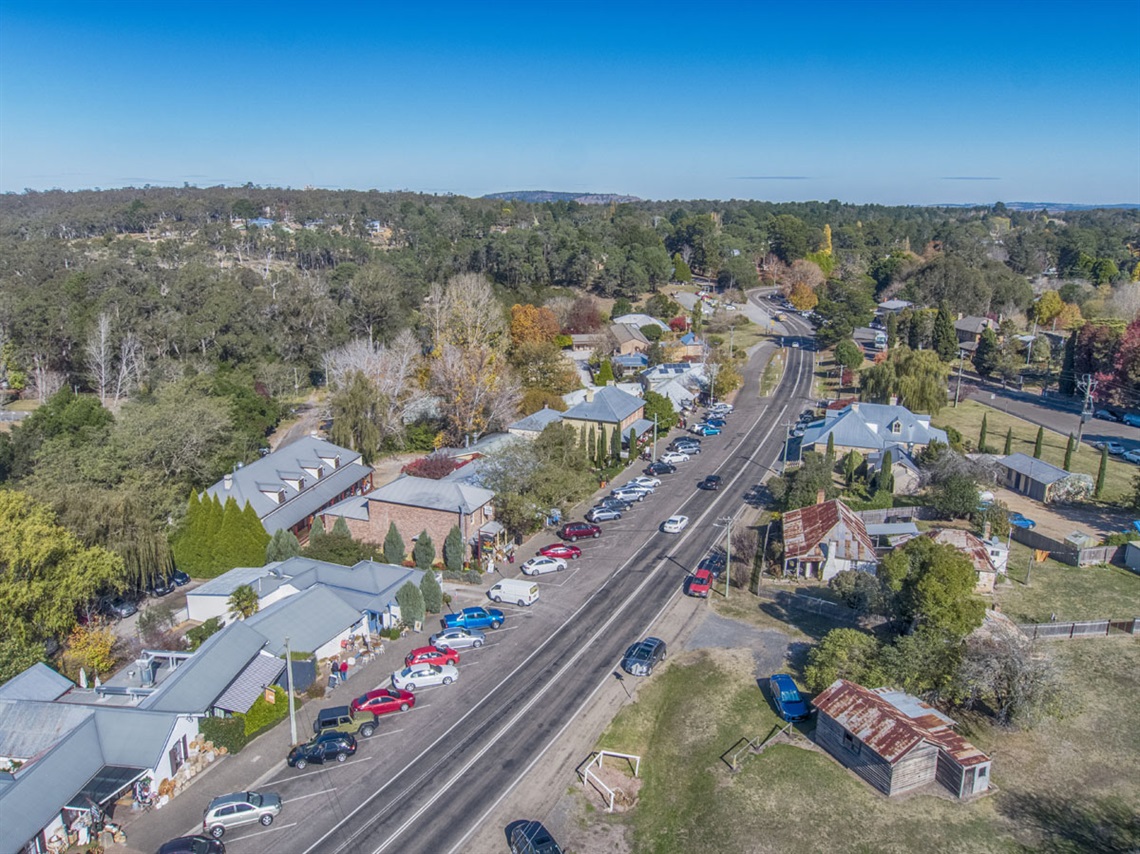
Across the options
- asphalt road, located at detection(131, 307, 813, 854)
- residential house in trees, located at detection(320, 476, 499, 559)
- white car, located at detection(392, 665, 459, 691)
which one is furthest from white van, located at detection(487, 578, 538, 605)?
white car, located at detection(392, 665, 459, 691)

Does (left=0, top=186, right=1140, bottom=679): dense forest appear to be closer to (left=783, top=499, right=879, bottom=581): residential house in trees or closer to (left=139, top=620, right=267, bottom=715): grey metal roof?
(left=139, top=620, right=267, bottom=715): grey metal roof

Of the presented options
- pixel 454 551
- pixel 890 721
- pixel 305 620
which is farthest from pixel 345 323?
pixel 890 721

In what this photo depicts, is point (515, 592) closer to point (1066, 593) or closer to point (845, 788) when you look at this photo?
point (845, 788)

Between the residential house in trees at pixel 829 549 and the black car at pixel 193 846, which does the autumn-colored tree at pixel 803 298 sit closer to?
the residential house in trees at pixel 829 549

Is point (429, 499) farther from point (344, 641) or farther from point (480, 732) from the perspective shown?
point (480, 732)

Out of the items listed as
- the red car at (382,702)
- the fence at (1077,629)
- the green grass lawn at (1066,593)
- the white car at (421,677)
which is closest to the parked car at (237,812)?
the red car at (382,702)

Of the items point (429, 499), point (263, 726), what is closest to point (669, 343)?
point (429, 499)

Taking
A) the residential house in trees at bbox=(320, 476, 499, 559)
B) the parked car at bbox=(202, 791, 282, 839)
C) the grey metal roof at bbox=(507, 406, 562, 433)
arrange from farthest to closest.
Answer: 1. the grey metal roof at bbox=(507, 406, 562, 433)
2. the residential house in trees at bbox=(320, 476, 499, 559)
3. the parked car at bbox=(202, 791, 282, 839)
